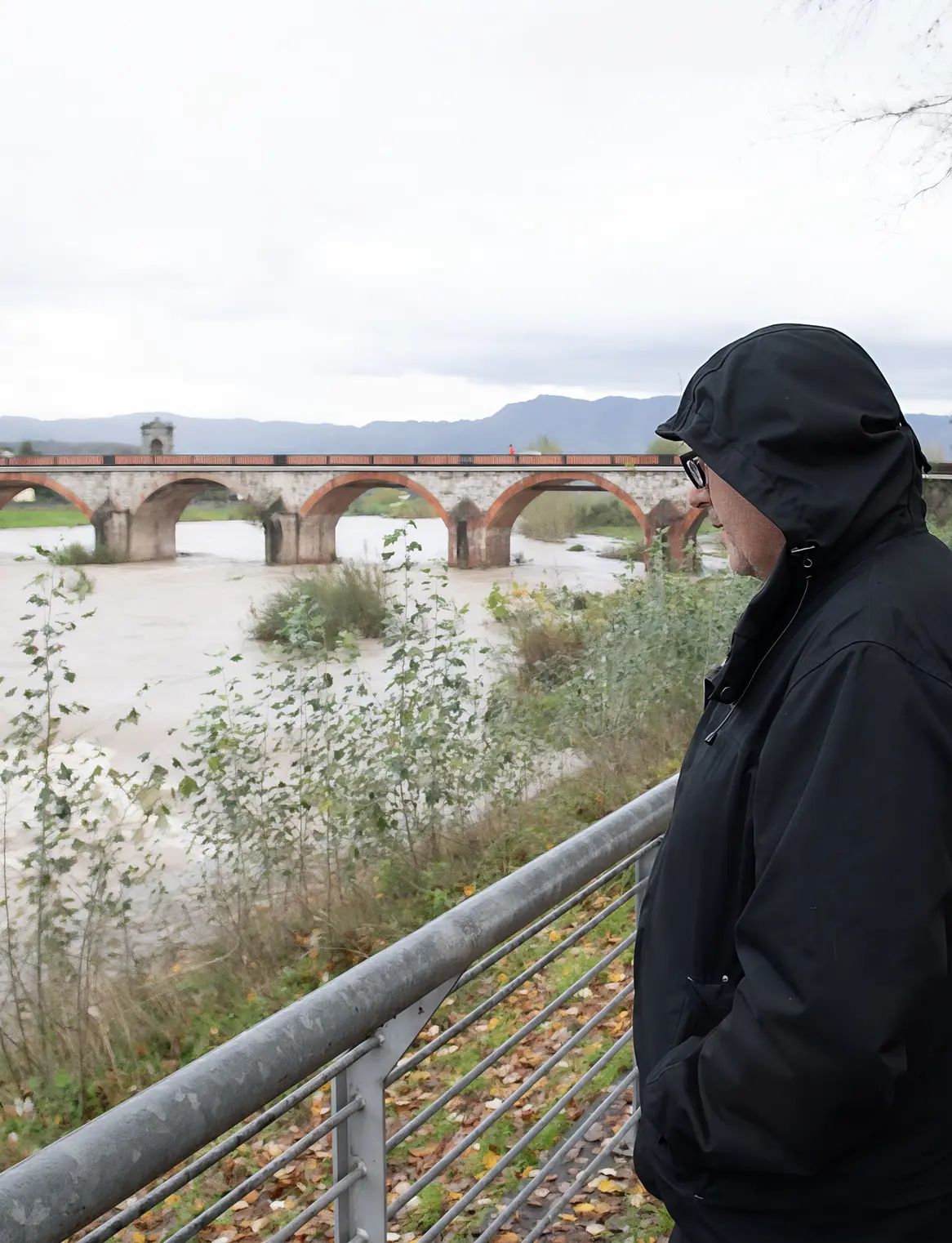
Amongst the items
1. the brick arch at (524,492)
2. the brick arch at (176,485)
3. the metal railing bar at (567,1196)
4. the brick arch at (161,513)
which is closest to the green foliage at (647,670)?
the metal railing bar at (567,1196)

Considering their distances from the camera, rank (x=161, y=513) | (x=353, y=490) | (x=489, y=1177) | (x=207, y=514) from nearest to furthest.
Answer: (x=489, y=1177) → (x=353, y=490) → (x=161, y=513) → (x=207, y=514)

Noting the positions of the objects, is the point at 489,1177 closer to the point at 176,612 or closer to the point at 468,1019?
the point at 468,1019

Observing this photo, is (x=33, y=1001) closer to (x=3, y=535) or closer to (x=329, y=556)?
(x=329, y=556)

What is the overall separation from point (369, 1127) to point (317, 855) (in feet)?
16.1

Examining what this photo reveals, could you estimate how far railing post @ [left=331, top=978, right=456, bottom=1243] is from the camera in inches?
46.5

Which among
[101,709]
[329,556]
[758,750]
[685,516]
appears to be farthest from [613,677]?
[329,556]

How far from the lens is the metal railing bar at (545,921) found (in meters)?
1.41

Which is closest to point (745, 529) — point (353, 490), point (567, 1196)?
point (567, 1196)

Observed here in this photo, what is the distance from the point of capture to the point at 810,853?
3.10 feet

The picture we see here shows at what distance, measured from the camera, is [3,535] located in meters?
44.2

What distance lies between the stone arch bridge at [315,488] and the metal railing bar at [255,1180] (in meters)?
29.1

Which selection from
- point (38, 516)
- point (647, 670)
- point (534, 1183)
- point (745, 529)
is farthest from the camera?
point (38, 516)

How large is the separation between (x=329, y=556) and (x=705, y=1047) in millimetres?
36786

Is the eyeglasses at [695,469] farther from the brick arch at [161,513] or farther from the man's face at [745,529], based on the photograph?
the brick arch at [161,513]
